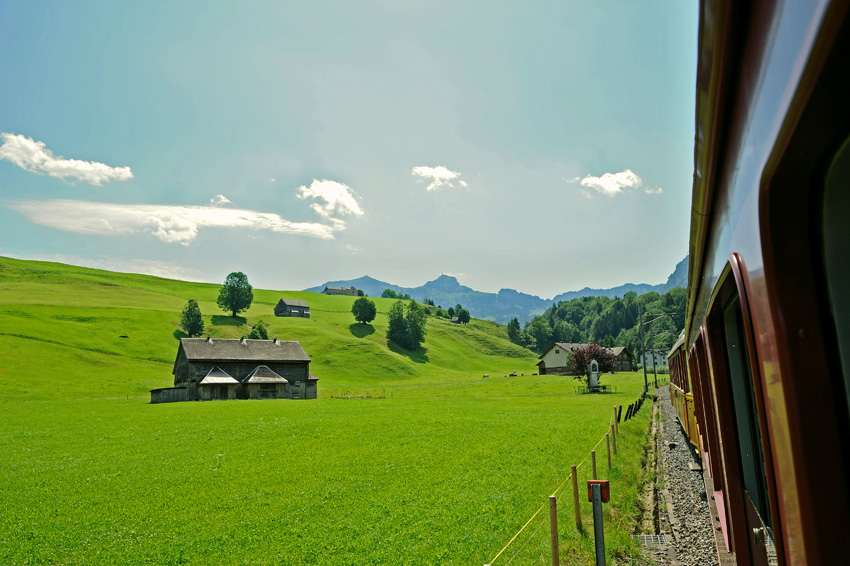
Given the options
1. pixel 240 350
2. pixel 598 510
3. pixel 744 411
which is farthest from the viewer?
pixel 240 350

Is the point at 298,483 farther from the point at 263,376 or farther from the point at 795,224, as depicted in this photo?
the point at 263,376

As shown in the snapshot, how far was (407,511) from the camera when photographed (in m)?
11.9

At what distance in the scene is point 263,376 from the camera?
6025 cm

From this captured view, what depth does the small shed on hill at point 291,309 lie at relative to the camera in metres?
127

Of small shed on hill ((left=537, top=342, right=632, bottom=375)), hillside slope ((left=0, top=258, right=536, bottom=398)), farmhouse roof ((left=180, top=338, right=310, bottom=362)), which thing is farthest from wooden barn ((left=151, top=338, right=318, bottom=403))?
small shed on hill ((left=537, top=342, right=632, bottom=375))

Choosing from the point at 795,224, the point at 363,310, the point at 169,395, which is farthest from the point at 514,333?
the point at 795,224

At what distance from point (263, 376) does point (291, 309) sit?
6928 cm

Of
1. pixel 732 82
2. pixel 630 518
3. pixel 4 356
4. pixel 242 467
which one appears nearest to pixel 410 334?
pixel 4 356

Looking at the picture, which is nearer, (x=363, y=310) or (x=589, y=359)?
(x=589, y=359)

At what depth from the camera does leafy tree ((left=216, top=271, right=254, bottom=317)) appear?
11132 centimetres

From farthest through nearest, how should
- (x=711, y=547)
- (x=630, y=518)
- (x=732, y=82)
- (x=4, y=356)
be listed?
(x=4, y=356) < (x=630, y=518) < (x=711, y=547) < (x=732, y=82)

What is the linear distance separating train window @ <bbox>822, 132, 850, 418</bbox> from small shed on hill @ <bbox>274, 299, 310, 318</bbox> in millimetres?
130424

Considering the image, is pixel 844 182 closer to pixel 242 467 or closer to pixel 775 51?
pixel 775 51

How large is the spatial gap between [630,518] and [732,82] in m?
10.3
